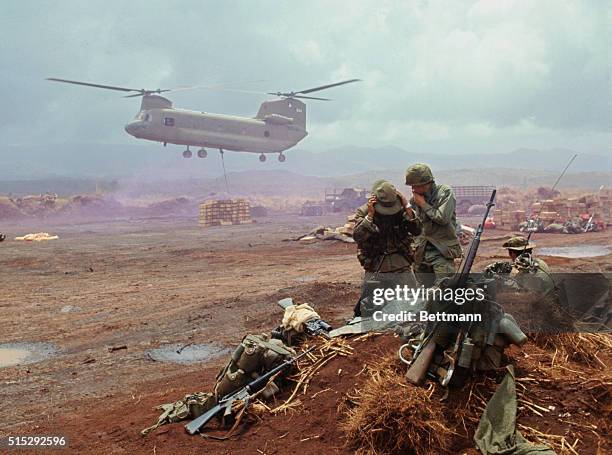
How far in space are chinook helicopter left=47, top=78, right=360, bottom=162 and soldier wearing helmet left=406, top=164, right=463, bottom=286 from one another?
26824 millimetres

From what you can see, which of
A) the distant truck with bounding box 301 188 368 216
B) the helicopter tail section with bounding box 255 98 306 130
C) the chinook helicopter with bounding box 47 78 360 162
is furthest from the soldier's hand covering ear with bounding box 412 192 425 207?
the distant truck with bounding box 301 188 368 216

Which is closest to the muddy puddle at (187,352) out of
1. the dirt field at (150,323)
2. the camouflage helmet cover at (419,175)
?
the dirt field at (150,323)

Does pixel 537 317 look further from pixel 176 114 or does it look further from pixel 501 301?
pixel 176 114

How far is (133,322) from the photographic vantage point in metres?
9.97

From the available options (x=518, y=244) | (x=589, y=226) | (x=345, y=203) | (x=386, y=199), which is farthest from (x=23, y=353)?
(x=345, y=203)

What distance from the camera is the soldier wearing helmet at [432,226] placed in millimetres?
5621

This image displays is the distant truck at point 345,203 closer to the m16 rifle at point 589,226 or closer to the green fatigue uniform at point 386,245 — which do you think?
the m16 rifle at point 589,226

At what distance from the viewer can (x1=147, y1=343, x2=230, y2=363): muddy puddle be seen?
25.6 feet

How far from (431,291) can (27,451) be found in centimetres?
358

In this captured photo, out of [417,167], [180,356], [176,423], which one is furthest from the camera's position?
[180,356]

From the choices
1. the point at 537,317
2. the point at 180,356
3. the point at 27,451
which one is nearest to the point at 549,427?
the point at 537,317

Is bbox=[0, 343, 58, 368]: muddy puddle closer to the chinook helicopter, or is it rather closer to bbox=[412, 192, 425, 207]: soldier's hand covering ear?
bbox=[412, 192, 425, 207]: soldier's hand covering ear

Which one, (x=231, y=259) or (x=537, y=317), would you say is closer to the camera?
(x=537, y=317)

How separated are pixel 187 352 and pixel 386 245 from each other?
143 inches
